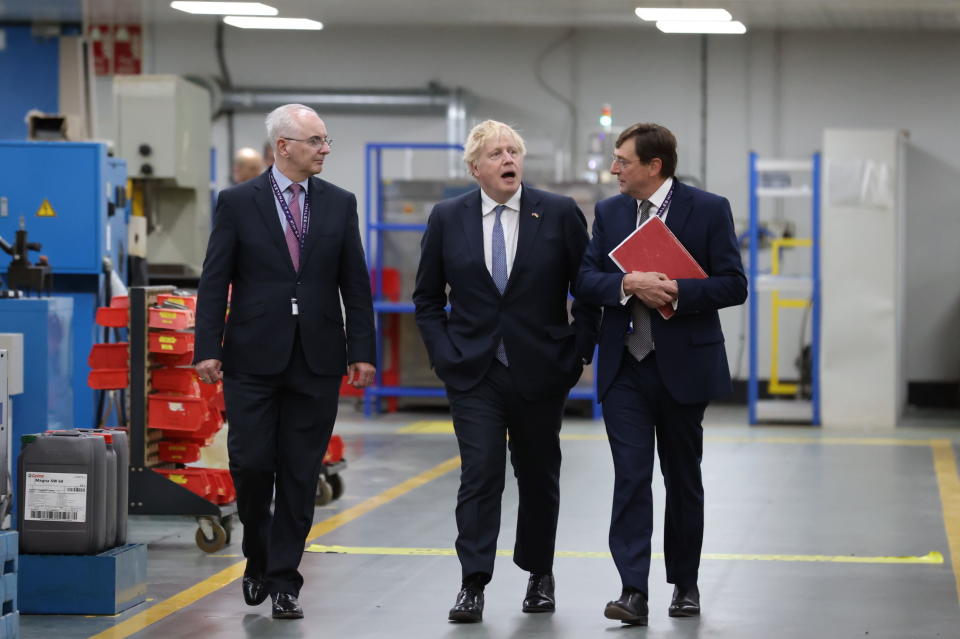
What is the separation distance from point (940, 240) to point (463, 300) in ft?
30.8

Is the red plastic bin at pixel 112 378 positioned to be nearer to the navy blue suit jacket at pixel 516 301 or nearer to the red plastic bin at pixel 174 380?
the red plastic bin at pixel 174 380

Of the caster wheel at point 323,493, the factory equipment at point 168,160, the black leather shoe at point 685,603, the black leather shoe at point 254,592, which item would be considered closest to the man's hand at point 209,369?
the black leather shoe at point 254,592

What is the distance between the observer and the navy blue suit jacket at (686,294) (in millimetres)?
4750

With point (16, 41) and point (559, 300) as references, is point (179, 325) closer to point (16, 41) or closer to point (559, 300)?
point (559, 300)

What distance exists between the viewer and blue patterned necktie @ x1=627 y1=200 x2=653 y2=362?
189 inches

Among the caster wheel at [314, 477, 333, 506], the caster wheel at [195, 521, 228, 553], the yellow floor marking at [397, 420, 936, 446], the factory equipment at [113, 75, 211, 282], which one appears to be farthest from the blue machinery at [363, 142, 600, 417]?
the caster wheel at [195, 521, 228, 553]

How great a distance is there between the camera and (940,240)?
1327cm

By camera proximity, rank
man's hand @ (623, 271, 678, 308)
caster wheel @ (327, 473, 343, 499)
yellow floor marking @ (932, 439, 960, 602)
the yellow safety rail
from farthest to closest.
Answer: the yellow safety rail, caster wheel @ (327, 473, 343, 499), yellow floor marking @ (932, 439, 960, 602), man's hand @ (623, 271, 678, 308)

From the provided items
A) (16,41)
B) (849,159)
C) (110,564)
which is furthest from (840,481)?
(16,41)

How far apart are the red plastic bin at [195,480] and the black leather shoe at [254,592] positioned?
59.8 inches

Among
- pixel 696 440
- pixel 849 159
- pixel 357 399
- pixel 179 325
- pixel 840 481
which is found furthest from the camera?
pixel 357 399

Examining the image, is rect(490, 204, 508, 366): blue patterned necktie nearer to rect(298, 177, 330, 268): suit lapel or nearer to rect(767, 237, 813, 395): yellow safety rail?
rect(298, 177, 330, 268): suit lapel

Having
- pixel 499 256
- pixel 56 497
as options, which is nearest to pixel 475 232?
pixel 499 256

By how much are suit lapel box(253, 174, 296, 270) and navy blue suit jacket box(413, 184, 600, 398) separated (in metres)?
0.49
